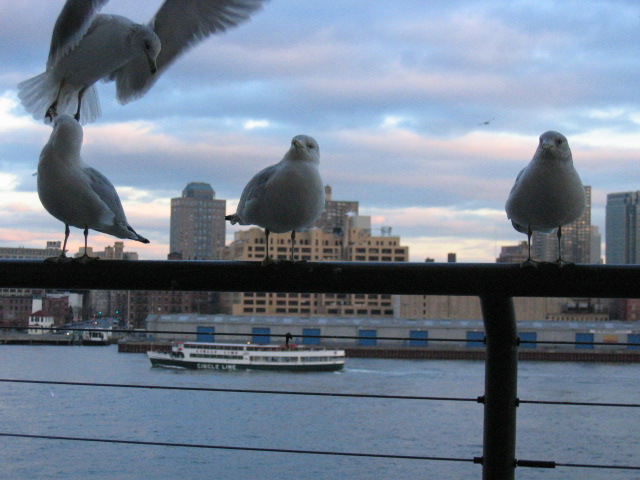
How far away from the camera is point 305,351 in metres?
21.2

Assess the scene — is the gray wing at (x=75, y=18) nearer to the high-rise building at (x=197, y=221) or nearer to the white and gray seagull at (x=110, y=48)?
the white and gray seagull at (x=110, y=48)

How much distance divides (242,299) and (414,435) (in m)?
20.0

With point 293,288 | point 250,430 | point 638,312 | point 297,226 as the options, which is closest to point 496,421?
point 293,288

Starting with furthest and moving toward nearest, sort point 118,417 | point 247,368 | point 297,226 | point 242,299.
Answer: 1. point 242,299
2. point 247,368
3. point 118,417
4. point 297,226

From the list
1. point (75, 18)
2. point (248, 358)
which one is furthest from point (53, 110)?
point (248, 358)

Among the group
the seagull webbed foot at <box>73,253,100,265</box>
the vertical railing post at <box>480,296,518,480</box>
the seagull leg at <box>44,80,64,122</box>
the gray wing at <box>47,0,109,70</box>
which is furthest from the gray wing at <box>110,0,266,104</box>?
the vertical railing post at <box>480,296,518,480</box>

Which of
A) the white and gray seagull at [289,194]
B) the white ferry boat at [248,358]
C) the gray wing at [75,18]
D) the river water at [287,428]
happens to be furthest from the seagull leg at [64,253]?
the white ferry boat at [248,358]

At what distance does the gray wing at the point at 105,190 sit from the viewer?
153cm

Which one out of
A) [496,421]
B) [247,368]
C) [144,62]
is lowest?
[247,368]

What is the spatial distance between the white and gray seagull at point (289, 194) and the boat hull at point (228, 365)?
63.7 feet

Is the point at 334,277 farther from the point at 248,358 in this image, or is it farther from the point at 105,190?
the point at 248,358

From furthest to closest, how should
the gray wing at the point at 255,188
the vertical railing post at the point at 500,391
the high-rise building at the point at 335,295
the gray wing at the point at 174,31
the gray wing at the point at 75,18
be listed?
the high-rise building at the point at 335,295 < the gray wing at the point at 174,31 < the gray wing at the point at 75,18 < the gray wing at the point at 255,188 < the vertical railing post at the point at 500,391

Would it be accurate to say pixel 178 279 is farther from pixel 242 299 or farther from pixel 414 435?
pixel 242 299

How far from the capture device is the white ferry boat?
20891 mm
